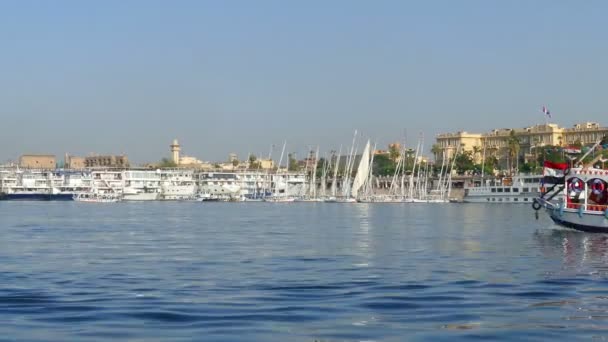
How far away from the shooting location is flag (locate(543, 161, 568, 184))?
5259cm

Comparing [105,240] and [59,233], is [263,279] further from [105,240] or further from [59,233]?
[59,233]

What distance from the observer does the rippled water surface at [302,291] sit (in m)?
17.3

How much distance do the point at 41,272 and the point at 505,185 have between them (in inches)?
5418

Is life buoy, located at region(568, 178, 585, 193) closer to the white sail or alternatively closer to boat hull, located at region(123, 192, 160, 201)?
the white sail

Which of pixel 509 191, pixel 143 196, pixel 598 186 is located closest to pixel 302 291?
pixel 598 186

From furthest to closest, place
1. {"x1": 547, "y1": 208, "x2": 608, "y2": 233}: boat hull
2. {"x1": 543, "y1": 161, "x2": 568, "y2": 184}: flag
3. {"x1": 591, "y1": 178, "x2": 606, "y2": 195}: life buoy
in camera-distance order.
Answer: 1. {"x1": 543, "y1": 161, "x2": 568, "y2": 184}: flag
2. {"x1": 591, "y1": 178, "x2": 606, "y2": 195}: life buoy
3. {"x1": 547, "y1": 208, "x2": 608, "y2": 233}: boat hull

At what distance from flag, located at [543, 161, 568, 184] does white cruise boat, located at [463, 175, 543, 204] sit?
3696 inches

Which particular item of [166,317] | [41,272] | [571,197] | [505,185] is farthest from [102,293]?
[505,185]

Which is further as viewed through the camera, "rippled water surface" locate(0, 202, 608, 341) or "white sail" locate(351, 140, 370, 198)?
"white sail" locate(351, 140, 370, 198)

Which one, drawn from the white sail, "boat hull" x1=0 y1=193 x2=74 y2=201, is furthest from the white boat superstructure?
the white sail

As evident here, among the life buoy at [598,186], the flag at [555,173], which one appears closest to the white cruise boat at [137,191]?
the flag at [555,173]

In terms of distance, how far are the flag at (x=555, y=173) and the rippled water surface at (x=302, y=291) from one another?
39.7 ft

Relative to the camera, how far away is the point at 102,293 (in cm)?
2228

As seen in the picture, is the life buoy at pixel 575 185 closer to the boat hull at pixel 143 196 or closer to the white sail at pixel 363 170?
the white sail at pixel 363 170
